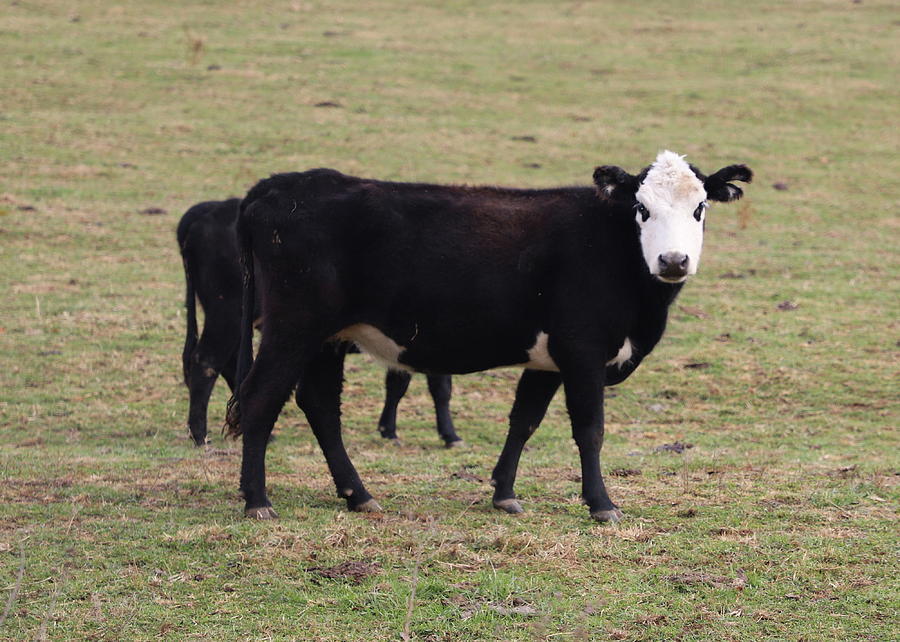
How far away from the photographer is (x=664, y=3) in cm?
3738

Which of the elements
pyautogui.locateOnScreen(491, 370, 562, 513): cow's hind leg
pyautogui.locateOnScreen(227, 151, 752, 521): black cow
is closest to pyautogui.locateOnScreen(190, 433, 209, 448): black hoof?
pyautogui.locateOnScreen(227, 151, 752, 521): black cow

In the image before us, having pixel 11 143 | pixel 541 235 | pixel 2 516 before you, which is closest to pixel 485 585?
pixel 541 235

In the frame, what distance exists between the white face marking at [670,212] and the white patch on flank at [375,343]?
180 cm

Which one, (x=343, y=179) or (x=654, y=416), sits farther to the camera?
(x=654, y=416)

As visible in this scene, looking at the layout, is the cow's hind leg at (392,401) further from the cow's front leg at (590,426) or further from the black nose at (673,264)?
the black nose at (673,264)

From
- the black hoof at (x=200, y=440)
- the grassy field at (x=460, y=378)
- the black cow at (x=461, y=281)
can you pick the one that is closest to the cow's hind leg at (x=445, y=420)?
the grassy field at (x=460, y=378)

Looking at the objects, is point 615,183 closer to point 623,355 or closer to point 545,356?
point 623,355

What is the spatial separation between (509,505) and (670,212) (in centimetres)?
228

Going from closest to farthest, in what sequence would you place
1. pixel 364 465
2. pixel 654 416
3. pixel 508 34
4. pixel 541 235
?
pixel 541 235 < pixel 364 465 < pixel 654 416 < pixel 508 34

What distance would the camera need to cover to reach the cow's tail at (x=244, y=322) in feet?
26.1

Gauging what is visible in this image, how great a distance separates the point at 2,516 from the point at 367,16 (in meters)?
28.5

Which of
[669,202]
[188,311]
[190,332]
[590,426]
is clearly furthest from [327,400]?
[188,311]

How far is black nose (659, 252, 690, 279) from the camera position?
7.38 m

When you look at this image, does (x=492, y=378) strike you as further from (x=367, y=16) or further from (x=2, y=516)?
(x=367, y=16)
